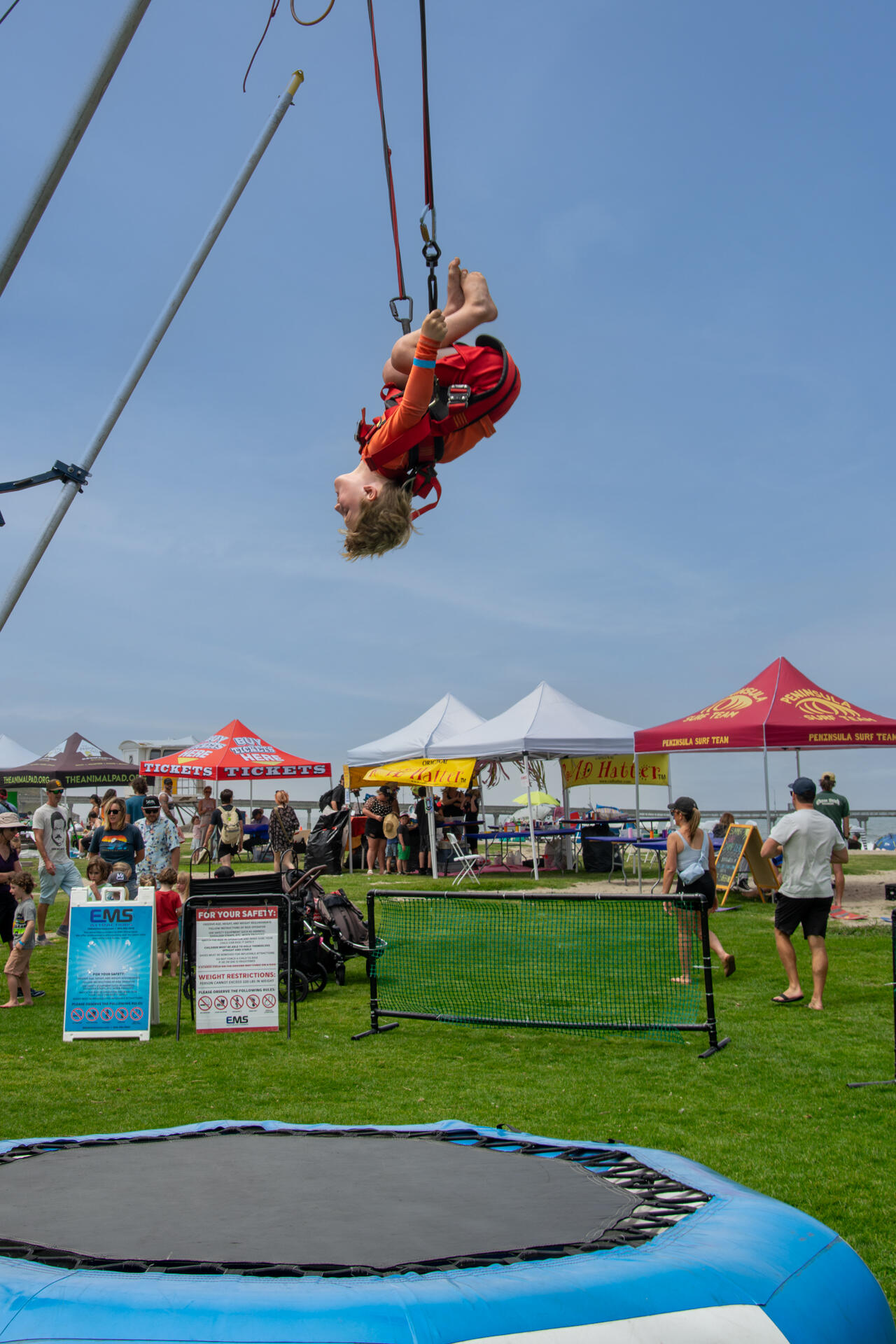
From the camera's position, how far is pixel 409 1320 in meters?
1.71

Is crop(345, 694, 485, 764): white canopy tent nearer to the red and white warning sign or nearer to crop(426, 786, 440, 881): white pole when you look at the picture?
crop(426, 786, 440, 881): white pole

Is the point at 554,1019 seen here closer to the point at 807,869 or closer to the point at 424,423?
the point at 807,869

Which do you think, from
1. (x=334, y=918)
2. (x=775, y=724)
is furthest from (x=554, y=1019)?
(x=775, y=724)

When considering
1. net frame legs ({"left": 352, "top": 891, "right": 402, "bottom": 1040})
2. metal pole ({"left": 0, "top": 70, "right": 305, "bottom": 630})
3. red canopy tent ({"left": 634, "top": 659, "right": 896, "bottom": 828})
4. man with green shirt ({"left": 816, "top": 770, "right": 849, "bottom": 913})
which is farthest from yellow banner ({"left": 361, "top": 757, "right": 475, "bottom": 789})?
metal pole ({"left": 0, "top": 70, "right": 305, "bottom": 630})

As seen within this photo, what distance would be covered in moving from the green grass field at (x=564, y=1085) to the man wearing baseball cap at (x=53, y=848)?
7.12 ft

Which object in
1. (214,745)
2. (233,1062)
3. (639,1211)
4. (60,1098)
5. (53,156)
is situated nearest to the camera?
(639,1211)

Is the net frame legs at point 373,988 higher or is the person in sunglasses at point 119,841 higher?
the person in sunglasses at point 119,841

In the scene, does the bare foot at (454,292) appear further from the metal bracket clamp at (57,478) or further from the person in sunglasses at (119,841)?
the person in sunglasses at (119,841)

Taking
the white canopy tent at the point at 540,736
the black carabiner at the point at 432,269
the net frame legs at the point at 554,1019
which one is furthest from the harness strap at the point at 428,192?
the white canopy tent at the point at 540,736

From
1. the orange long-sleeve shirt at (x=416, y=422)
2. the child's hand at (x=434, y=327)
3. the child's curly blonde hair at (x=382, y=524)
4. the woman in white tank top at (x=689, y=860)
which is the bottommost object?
the woman in white tank top at (x=689, y=860)

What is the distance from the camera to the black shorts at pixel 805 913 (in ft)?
23.5

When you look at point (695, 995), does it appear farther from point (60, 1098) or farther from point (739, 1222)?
point (739, 1222)

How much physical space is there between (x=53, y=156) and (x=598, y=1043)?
5936mm

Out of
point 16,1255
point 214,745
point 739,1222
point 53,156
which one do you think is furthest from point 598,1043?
point 214,745
